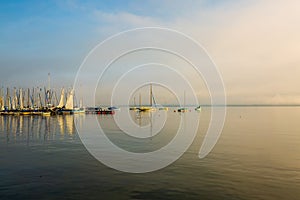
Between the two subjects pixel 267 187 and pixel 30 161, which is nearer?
pixel 267 187

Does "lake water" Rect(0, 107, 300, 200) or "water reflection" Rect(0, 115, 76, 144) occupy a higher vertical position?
"water reflection" Rect(0, 115, 76, 144)

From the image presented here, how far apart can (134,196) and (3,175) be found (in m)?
13.5

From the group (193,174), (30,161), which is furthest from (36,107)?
(193,174)

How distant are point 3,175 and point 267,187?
23.1 metres

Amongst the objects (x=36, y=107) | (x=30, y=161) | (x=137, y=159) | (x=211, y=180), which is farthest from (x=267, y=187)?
(x=36, y=107)

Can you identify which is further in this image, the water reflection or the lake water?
the water reflection

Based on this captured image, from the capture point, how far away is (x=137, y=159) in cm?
3575

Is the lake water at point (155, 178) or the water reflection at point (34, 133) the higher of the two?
the water reflection at point (34, 133)

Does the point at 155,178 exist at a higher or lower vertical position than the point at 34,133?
lower

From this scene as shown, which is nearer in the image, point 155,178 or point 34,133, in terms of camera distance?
point 155,178

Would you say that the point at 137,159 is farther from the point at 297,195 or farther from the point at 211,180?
the point at 297,195

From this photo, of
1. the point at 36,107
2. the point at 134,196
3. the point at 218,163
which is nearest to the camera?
the point at 134,196

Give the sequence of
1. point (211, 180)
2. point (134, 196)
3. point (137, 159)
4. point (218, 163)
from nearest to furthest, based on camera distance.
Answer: point (134, 196)
point (211, 180)
point (218, 163)
point (137, 159)

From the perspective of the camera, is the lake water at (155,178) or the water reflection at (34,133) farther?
the water reflection at (34,133)
